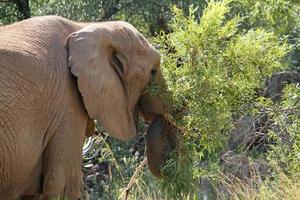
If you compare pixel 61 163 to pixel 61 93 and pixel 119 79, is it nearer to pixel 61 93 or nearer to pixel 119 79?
pixel 61 93

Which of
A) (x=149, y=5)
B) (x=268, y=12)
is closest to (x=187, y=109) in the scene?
(x=268, y=12)

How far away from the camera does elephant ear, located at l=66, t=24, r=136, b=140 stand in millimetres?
6980

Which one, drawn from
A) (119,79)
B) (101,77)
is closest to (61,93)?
(101,77)

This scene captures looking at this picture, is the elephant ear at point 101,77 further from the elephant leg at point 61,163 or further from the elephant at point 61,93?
the elephant leg at point 61,163

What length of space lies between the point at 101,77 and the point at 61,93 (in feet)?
1.20

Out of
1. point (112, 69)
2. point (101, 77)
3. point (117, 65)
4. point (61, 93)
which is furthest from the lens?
point (117, 65)

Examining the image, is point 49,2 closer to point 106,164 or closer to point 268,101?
point 106,164

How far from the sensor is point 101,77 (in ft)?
23.4

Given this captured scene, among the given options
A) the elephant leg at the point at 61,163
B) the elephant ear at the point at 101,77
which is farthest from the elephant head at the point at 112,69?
the elephant leg at the point at 61,163

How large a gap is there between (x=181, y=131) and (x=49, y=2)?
4402mm

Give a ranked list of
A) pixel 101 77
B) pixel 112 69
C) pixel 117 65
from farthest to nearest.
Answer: pixel 117 65, pixel 112 69, pixel 101 77

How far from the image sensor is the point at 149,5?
1120 centimetres

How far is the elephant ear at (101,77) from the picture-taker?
6.98 metres

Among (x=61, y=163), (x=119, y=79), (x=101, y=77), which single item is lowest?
(x=61, y=163)
